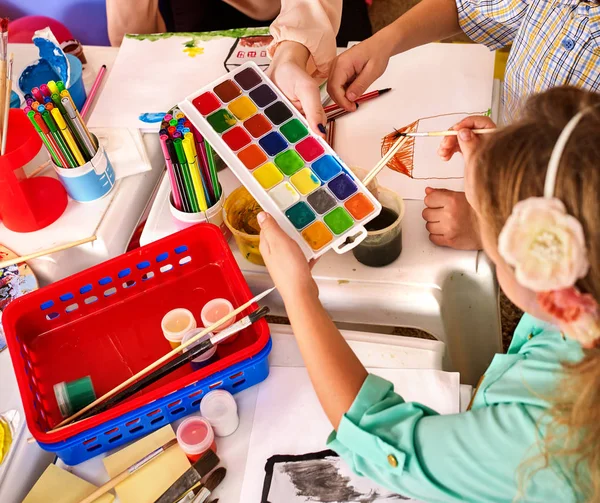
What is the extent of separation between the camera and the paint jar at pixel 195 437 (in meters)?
0.71

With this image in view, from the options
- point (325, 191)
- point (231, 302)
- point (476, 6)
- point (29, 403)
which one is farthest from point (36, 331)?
point (476, 6)

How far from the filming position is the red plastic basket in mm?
793

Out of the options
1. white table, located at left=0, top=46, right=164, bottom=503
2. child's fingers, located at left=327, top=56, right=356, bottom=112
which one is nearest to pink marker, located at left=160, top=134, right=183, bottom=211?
white table, located at left=0, top=46, right=164, bottom=503

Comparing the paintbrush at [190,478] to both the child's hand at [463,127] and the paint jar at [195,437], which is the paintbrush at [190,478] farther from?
the child's hand at [463,127]

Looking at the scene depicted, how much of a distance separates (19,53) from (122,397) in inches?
34.1

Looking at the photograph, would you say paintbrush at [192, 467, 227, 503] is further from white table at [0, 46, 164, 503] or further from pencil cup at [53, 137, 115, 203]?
pencil cup at [53, 137, 115, 203]

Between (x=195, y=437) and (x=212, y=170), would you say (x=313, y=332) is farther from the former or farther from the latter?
(x=212, y=170)

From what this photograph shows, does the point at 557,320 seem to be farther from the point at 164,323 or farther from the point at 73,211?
the point at 73,211

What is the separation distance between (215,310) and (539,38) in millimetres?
672

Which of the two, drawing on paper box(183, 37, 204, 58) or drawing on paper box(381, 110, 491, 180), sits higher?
drawing on paper box(183, 37, 204, 58)

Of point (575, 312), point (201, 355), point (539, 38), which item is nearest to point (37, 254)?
point (201, 355)

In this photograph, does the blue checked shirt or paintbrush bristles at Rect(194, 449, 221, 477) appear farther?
the blue checked shirt

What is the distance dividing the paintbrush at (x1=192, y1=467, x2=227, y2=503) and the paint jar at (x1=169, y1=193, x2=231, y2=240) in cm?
35

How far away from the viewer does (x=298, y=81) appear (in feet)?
2.99
